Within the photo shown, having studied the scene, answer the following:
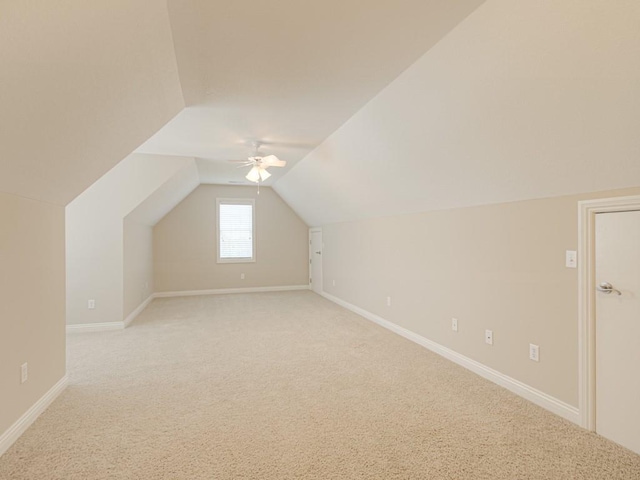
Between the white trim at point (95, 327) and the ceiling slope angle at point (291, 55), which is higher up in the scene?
the ceiling slope angle at point (291, 55)

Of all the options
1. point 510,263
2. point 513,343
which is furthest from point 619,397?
point 510,263

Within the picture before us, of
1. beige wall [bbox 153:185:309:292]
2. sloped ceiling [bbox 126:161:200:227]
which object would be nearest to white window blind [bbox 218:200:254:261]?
beige wall [bbox 153:185:309:292]

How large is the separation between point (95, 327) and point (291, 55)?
4.74m

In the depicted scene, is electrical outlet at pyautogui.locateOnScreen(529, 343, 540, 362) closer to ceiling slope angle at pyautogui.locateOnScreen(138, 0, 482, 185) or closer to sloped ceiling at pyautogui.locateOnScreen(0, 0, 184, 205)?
ceiling slope angle at pyautogui.locateOnScreen(138, 0, 482, 185)

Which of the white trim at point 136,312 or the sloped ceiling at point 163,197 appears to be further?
the sloped ceiling at point 163,197

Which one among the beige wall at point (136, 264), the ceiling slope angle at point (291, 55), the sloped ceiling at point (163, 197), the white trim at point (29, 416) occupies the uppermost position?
the ceiling slope angle at point (291, 55)

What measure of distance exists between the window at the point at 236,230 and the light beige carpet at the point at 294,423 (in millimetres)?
4307

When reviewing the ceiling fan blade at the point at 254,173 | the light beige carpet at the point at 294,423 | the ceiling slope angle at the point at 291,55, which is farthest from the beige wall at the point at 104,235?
the ceiling fan blade at the point at 254,173

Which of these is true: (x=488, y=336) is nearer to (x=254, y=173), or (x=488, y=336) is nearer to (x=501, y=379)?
(x=501, y=379)

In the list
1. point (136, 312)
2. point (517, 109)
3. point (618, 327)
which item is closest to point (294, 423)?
point (618, 327)

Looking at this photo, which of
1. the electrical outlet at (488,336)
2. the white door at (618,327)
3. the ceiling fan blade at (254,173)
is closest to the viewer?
the white door at (618,327)

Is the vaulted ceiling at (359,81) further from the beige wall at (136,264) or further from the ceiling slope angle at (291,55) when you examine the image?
the beige wall at (136,264)

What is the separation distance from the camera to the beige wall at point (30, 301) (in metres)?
2.29

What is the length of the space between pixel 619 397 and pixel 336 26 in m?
2.82
